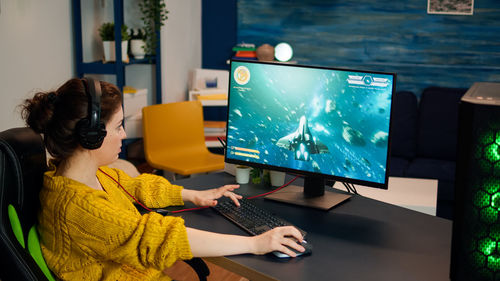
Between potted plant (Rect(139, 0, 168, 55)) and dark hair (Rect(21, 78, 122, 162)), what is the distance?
8.75 feet

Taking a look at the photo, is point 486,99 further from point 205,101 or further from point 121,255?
point 205,101

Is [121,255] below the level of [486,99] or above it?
below

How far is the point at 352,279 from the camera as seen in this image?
4.40 ft

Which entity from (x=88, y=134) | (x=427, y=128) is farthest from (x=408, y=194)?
(x=88, y=134)

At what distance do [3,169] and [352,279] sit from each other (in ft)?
2.90

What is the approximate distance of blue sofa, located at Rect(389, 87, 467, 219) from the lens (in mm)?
4090

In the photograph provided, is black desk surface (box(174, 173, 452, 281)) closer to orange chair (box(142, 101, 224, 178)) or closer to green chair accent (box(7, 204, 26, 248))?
green chair accent (box(7, 204, 26, 248))

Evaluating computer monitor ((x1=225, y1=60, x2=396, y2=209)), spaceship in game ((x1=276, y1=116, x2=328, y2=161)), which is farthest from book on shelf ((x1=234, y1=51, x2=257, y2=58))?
spaceship in game ((x1=276, y1=116, x2=328, y2=161))

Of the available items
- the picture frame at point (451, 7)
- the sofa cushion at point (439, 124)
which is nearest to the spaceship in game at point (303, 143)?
the sofa cushion at point (439, 124)

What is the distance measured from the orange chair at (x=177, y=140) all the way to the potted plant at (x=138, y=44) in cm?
48

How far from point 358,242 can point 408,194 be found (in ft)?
4.21

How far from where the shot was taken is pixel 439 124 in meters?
4.13

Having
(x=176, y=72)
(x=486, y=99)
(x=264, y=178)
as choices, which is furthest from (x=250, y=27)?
(x=486, y=99)

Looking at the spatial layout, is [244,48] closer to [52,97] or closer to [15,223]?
[52,97]
